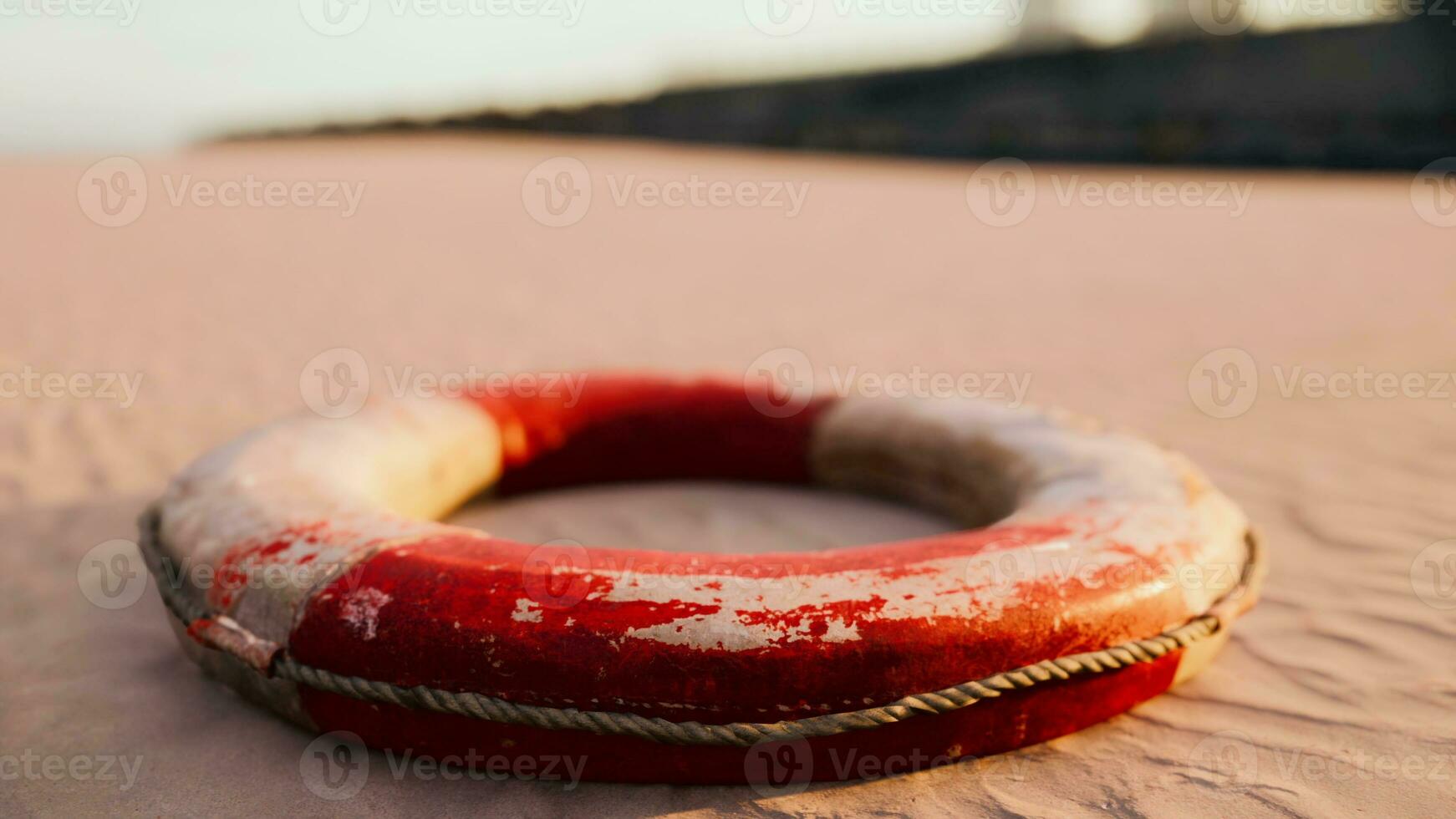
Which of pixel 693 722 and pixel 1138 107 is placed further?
pixel 1138 107

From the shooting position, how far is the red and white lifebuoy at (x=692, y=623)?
5.86 feet

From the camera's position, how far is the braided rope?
178cm

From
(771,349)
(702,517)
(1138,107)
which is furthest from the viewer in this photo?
(1138,107)

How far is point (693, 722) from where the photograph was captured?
179 cm

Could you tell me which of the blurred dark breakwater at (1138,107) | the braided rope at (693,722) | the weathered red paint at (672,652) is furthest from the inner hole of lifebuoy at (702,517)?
the blurred dark breakwater at (1138,107)

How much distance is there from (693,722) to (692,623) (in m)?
0.17

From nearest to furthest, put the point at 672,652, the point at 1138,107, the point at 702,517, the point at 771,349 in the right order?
the point at 672,652 → the point at 702,517 → the point at 771,349 → the point at 1138,107

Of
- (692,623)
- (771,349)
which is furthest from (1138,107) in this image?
(692,623)

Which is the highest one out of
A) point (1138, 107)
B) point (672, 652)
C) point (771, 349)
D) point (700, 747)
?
point (1138, 107)

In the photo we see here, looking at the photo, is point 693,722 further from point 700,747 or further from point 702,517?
point 702,517

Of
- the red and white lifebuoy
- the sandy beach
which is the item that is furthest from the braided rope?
the sandy beach

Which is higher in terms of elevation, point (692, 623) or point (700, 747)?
point (692, 623)

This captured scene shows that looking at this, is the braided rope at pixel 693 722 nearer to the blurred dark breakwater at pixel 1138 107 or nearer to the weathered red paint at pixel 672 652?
the weathered red paint at pixel 672 652

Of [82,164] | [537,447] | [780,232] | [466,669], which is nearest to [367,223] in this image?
[780,232]
